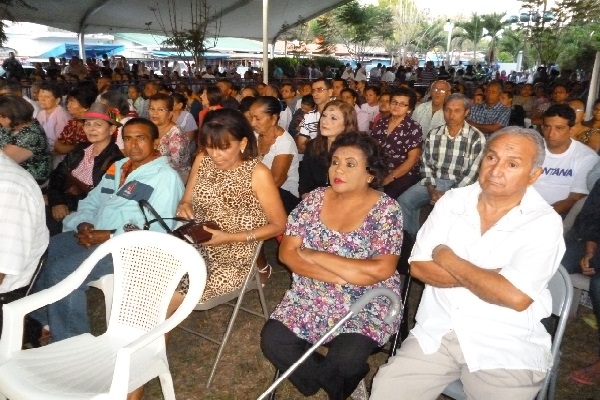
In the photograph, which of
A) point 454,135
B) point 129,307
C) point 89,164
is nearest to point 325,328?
point 129,307

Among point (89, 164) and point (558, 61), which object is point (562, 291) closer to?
point (89, 164)

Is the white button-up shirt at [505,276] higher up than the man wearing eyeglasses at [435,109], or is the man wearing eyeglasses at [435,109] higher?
the man wearing eyeglasses at [435,109]

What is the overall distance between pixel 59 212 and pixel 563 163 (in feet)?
12.3

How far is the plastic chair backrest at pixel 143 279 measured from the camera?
232cm

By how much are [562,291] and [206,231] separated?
1.65 metres

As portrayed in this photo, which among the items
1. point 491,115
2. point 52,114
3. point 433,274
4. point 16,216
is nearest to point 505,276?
point 433,274

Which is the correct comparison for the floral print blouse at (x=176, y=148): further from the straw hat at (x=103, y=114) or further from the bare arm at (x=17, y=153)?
the bare arm at (x=17, y=153)

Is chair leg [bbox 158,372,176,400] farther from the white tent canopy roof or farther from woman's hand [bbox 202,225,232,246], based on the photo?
the white tent canopy roof

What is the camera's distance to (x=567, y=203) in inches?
143

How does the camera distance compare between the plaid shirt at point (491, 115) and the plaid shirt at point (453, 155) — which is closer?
the plaid shirt at point (453, 155)

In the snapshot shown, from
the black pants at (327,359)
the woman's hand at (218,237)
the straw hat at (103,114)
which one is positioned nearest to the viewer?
the black pants at (327,359)

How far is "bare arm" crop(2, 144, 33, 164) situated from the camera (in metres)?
3.74

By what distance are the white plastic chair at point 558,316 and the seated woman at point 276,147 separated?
92.9 inches

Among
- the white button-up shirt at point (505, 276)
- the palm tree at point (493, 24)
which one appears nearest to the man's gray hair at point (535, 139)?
the white button-up shirt at point (505, 276)
